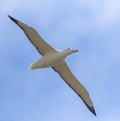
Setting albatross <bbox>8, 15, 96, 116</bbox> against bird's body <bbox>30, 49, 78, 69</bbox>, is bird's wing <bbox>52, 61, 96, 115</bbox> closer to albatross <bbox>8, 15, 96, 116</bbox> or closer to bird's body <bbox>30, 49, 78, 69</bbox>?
albatross <bbox>8, 15, 96, 116</bbox>

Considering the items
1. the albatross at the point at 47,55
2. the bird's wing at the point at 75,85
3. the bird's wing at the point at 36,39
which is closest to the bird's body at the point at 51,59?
the albatross at the point at 47,55

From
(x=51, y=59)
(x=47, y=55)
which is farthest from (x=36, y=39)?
(x=51, y=59)

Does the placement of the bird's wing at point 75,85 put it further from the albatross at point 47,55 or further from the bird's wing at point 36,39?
the bird's wing at point 36,39

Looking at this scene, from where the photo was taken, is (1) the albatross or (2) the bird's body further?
(1) the albatross

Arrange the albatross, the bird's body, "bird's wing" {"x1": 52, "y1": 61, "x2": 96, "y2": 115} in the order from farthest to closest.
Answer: "bird's wing" {"x1": 52, "y1": 61, "x2": 96, "y2": 115} < the albatross < the bird's body

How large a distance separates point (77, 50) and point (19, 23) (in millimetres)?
4946

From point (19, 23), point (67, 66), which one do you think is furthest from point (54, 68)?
point (19, 23)

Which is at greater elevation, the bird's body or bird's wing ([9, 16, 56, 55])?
bird's wing ([9, 16, 56, 55])

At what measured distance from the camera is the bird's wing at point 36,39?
197 ft

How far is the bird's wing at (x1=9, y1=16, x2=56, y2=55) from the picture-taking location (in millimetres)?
60094

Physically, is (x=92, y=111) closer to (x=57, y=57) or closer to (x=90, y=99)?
(x=90, y=99)

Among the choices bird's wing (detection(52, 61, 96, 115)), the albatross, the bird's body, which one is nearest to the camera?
the bird's body

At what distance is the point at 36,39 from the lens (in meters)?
60.9

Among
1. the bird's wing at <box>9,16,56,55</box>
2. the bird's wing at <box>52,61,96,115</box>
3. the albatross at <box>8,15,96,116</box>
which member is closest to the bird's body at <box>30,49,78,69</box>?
the albatross at <box>8,15,96,116</box>
